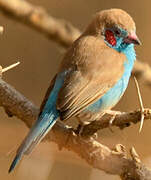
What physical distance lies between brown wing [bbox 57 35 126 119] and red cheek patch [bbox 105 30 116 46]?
49 millimetres

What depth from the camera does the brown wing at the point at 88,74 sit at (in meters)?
3.64

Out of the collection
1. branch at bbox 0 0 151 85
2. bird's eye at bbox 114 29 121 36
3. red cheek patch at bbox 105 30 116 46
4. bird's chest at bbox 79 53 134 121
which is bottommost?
bird's chest at bbox 79 53 134 121

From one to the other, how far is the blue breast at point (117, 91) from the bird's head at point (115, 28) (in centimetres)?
6

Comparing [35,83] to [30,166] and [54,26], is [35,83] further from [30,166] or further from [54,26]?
[54,26]

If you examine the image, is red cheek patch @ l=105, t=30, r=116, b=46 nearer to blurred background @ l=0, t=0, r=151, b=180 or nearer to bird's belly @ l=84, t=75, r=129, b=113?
bird's belly @ l=84, t=75, r=129, b=113

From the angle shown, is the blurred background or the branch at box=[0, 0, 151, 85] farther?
the blurred background

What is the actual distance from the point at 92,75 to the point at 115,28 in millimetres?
363

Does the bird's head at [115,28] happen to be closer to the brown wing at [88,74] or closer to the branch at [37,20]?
the brown wing at [88,74]

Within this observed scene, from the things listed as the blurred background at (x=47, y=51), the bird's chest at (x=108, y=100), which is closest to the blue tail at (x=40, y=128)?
the bird's chest at (x=108, y=100)

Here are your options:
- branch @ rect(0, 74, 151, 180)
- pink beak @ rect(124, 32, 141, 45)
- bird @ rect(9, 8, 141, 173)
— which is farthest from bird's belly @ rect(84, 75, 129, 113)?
branch @ rect(0, 74, 151, 180)

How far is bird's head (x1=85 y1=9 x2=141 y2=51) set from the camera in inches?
154

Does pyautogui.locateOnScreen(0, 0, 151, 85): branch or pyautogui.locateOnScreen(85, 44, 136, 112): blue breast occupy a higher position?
pyautogui.locateOnScreen(0, 0, 151, 85): branch

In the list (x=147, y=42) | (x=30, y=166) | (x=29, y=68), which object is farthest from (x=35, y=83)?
(x=30, y=166)

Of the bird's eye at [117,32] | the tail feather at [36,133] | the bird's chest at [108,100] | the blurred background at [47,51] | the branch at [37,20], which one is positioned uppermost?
the branch at [37,20]
